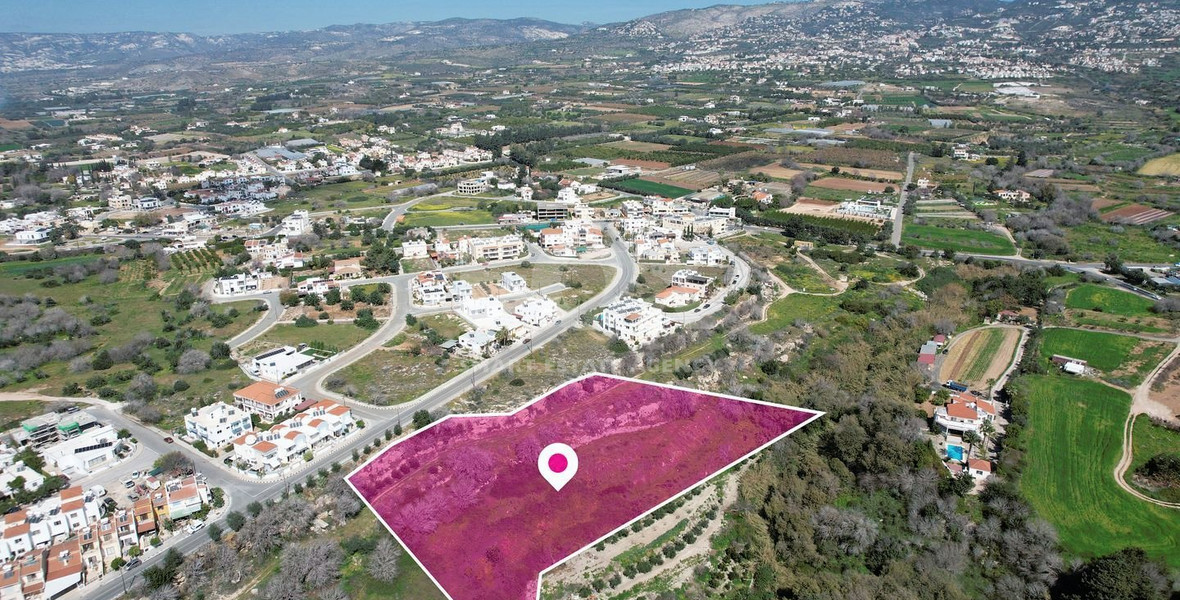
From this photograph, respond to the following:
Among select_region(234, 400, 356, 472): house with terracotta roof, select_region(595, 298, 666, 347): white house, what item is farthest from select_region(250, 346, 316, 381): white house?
select_region(595, 298, 666, 347): white house

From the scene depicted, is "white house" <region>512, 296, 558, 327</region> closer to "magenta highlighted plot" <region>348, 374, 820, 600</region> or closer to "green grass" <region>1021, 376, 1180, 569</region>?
"green grass" <region>1021, 376, 1180, 569</region>

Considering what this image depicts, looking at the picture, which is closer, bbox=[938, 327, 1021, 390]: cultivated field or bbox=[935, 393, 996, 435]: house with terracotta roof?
bbox=[935, 393, 996, 435]: house with terracotta roof

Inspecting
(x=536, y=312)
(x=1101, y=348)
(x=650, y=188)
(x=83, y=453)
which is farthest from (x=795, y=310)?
(x=650, y=188)

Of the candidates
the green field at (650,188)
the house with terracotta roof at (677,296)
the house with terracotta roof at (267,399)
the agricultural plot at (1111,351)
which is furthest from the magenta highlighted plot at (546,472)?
the green field at (650,188)

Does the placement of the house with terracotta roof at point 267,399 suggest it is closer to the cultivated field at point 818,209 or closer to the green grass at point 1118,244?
the cultivated field at point 818,209

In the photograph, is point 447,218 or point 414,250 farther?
point 447,218

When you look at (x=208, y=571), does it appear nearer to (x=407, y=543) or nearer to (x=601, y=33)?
(x=407, y=543)

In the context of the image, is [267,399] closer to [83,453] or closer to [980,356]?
[83,453]
